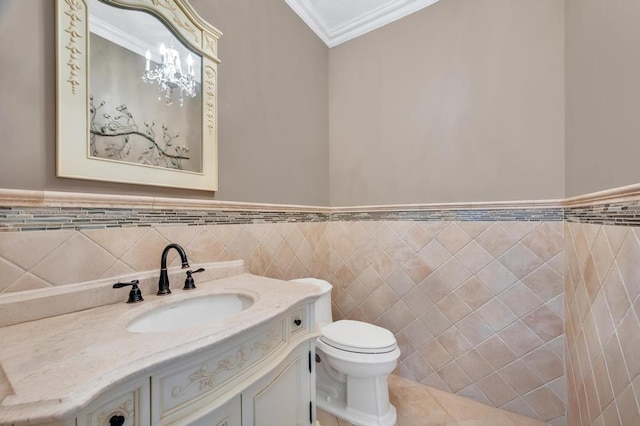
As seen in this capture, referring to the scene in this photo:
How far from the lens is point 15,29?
30.5 inches

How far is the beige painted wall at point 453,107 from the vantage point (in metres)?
1.49

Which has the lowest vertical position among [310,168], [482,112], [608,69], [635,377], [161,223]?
[635,377]

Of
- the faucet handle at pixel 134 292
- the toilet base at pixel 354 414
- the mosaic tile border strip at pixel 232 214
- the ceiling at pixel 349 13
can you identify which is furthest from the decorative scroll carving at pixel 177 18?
the toilet base at pixel 354 414

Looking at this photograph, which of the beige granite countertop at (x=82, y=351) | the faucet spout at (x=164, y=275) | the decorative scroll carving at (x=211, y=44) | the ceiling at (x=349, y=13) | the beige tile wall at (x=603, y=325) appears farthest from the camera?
the ceiling at (x=349, y=13)

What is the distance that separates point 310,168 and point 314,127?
13.5 inches

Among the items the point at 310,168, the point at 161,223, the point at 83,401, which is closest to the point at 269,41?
the point at 310,168

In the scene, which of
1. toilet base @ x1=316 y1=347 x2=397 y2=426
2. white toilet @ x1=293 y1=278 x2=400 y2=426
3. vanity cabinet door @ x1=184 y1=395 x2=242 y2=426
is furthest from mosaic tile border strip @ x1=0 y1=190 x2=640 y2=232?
toilet base @ x1=316 y1=347 x2=397 y2=426

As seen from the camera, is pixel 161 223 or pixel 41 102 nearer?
pixel 41 102

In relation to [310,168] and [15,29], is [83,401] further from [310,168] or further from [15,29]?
[310,168]

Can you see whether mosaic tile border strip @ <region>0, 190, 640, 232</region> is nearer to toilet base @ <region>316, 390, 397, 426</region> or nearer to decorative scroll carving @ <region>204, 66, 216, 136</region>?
decorative scroll carving @ <region>204, 66, 216, 136</region>

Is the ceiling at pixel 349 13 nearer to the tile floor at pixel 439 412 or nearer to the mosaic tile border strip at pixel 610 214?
the mosaic tile border strip at pixel 610 214

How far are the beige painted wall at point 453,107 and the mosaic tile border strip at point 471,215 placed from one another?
8cm

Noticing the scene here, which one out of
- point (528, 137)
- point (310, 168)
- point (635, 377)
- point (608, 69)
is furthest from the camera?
point (310, 168)

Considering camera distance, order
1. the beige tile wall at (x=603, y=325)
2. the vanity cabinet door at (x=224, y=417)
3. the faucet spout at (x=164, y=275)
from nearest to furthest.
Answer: the vanity cabinet door at (x=224, y=417)
the beige tile wall at (x=603, y=325)
the faucet spout at (x=164, y=275)
